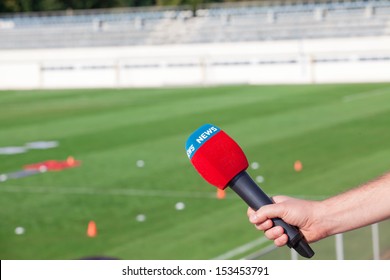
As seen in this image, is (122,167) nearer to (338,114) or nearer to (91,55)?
(338,114)

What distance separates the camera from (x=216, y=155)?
3068 mm

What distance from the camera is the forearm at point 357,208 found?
3109 mm

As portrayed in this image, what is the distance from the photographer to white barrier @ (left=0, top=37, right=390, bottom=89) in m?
41.7

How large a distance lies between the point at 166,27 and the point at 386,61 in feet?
57.0

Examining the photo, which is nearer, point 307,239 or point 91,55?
point 307,239

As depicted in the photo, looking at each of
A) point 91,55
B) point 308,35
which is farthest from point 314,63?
point 91,55

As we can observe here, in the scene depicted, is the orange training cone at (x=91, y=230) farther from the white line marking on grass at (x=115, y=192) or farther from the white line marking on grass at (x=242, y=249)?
the white line marking on grass at (x=115, y=192)

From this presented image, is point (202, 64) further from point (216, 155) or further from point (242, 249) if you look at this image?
point (216, 155)

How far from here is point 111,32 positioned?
2168 inches
